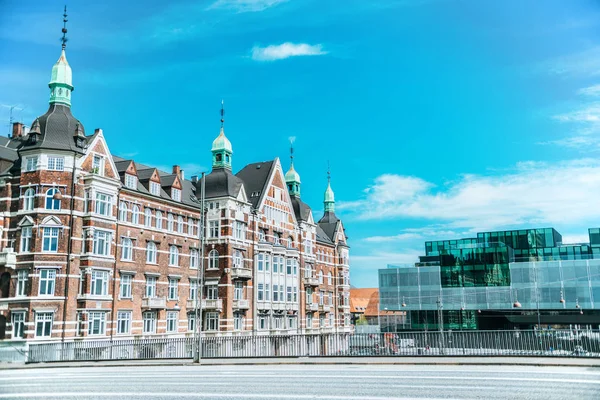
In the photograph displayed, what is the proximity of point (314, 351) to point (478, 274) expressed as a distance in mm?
55329

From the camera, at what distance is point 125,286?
43406 mm

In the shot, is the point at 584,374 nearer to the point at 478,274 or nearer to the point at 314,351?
the point at 314,351

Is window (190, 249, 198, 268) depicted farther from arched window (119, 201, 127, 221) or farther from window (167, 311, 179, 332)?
arched window (119, 201, 127, 221)

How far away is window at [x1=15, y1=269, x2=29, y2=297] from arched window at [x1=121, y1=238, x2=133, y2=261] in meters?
7.09

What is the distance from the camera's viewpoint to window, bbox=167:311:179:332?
156ft

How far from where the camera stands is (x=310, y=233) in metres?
68.6

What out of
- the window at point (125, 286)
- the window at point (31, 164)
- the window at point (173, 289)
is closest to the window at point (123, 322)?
the window at point (125, 286)

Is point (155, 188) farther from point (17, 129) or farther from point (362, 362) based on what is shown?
point (362, 362)

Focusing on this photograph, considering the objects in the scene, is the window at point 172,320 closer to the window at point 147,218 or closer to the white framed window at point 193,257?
the white framed window at point 193,257

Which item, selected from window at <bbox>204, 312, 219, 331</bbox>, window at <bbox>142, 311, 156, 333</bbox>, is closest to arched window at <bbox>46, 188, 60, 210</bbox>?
window at <bbox>142, 311, 156, 333</bbox>

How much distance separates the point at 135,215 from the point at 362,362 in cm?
2607

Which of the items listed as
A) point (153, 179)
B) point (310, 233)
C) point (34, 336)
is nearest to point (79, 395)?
point (34, 336)

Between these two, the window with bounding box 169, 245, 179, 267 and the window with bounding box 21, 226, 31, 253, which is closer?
the window with bounding box 21, 226, 31, 253

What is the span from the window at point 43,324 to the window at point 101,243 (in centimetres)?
533
